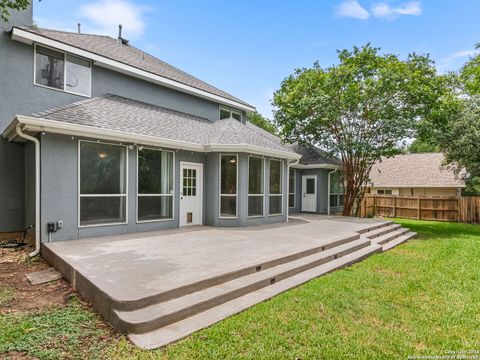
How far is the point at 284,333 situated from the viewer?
127 inches

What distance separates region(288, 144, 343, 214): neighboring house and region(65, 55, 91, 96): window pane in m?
9.88

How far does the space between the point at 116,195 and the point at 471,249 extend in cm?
1052

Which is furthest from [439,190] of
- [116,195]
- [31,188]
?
[31,188]

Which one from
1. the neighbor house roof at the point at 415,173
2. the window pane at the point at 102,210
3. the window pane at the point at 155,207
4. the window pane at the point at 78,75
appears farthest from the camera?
the neighbor house roof at the point at 415,173

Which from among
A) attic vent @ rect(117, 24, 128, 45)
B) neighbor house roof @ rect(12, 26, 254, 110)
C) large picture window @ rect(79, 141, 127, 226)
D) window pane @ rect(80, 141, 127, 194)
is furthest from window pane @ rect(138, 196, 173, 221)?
attic vent @ rect(117, 24, 128, 45)

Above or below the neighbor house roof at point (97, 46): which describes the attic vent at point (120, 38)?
above

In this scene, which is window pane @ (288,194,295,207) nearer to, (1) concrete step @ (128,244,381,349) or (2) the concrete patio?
(2) the concrete patio

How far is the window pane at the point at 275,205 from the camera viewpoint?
1064 centimetres

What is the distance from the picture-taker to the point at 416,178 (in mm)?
21797

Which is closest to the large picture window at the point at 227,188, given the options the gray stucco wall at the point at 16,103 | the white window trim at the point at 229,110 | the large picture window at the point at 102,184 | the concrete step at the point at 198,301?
the large picture window at the point at 102,184

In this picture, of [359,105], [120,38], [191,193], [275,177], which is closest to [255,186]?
[275,177]

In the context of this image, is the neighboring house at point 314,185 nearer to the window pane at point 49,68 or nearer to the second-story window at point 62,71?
the second-story window at point 62,71

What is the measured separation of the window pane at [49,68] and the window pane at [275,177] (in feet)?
24.6

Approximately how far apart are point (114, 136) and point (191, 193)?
3.19 metres
